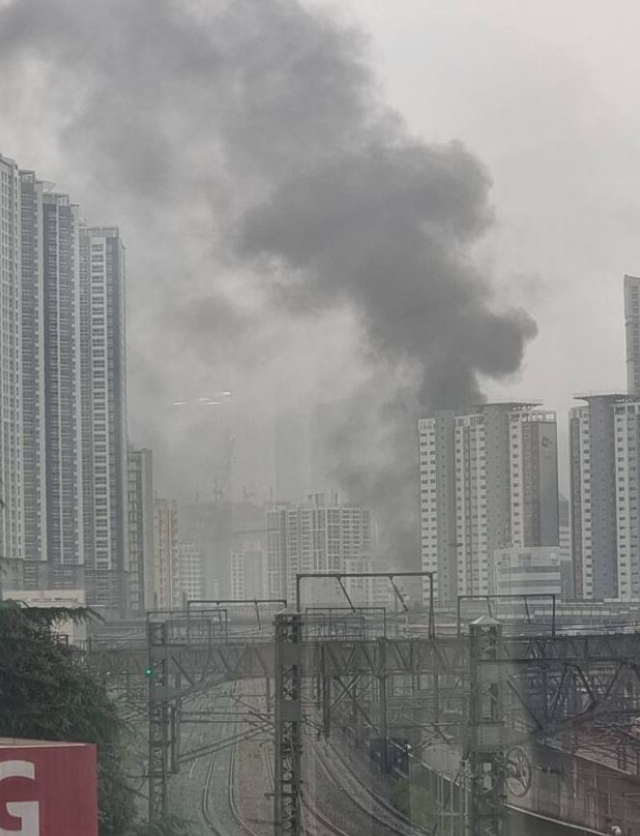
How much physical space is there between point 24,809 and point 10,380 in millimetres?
1830

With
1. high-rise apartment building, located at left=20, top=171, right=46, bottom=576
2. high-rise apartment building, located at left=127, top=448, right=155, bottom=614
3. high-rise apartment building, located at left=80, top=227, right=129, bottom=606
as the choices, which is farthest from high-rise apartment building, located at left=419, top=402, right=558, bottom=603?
high-rise apartment building, located at left=20, top=171, right=46, bottom=576

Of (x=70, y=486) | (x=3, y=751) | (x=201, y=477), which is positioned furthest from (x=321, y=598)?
(x=3, y=751)

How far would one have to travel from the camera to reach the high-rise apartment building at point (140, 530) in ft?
16.4

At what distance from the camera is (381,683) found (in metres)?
4.93

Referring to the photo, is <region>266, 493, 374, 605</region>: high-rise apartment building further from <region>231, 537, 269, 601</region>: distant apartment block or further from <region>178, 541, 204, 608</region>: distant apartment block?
<region>178, 541, 204, 608</region>: distant apartment block

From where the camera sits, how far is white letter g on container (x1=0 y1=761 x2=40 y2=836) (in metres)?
3.69

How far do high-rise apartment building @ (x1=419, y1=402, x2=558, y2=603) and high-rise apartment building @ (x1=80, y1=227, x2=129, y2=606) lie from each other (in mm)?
1108

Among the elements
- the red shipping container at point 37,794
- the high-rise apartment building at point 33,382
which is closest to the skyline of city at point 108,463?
the high-rise apartment building at point 33,382

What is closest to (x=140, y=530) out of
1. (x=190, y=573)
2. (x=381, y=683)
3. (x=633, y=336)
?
(x=190, y=573)

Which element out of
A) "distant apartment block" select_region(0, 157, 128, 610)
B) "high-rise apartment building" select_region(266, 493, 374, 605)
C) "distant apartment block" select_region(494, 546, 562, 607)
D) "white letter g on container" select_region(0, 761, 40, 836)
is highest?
"distant apartment block" select_region(0, 157, 128, 610)

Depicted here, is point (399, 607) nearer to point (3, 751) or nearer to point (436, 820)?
point (436, 820)

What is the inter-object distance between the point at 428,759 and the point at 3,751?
1760 millimetres

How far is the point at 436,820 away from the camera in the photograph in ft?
16.1

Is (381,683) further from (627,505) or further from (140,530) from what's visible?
(627,505)
